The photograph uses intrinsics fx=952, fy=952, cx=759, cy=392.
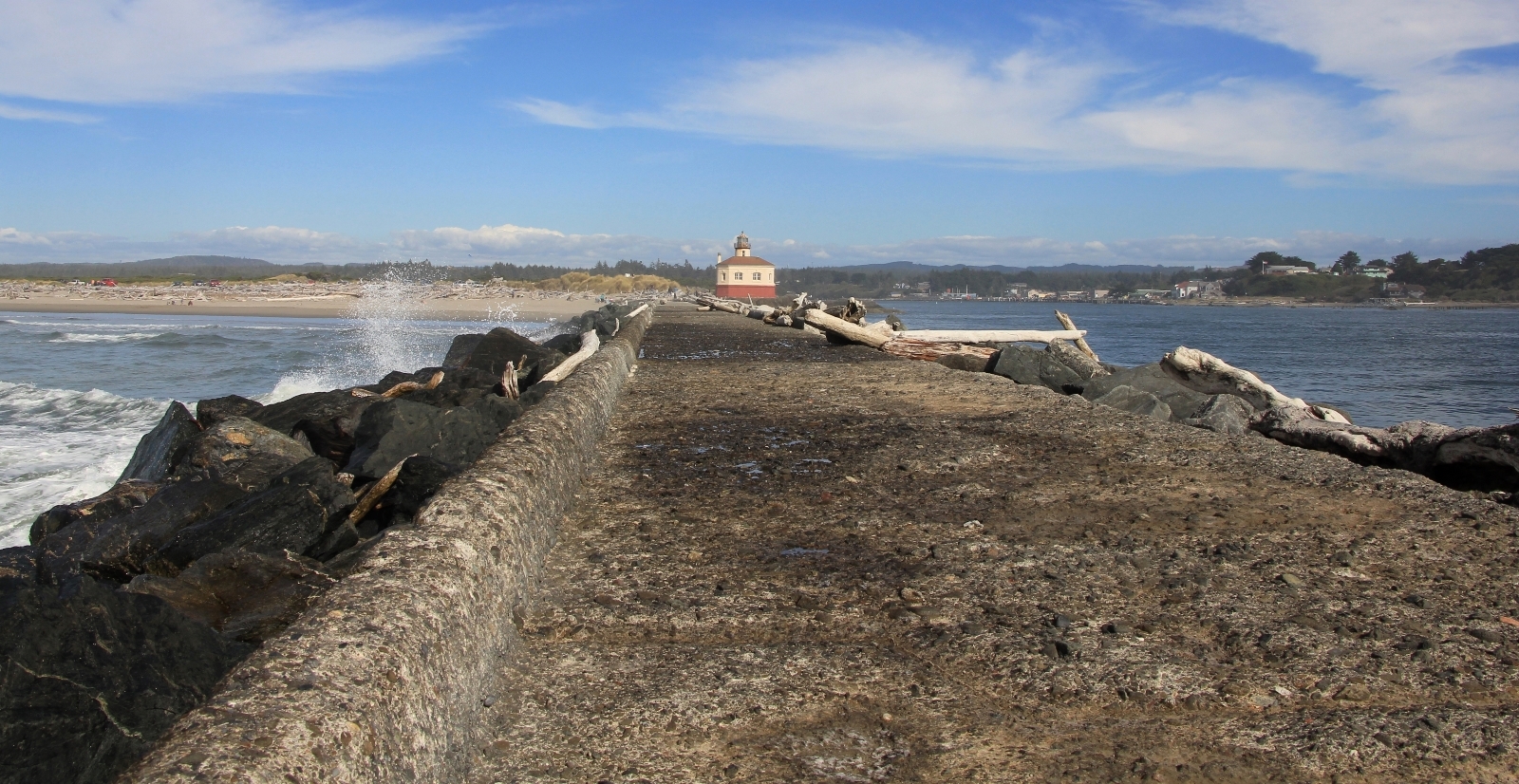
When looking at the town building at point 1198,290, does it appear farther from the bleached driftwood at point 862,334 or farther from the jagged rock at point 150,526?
the jagged rock at point 150,526

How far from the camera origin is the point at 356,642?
1.62m

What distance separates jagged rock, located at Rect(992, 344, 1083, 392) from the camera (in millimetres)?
8695

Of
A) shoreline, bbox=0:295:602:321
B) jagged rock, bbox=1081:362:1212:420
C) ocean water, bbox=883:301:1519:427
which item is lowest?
ocean water, bbox=883:301:1519:427

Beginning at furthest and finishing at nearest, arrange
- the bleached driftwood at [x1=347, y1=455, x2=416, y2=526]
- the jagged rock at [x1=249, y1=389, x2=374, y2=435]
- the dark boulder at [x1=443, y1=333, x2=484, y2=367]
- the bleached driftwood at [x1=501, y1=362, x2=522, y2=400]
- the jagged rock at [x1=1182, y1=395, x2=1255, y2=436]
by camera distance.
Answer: the dark boulder at [x1=443, y1=333, x2=484, y2=367]
the jagged rock at [x1=1182, y1=395, x2=1255, y2=436]
the bleached driftwood at [x1=501, y1=362, x2=522, y2=400]
the jagged rock at [x1=249, y1=389, x2=374, y2=435]
the bleached driftwood at [x1=347, y1=455, x2=416, y2=526]

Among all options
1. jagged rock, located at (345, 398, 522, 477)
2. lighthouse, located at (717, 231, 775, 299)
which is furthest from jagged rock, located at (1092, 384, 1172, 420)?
lighthouse, located at (717, 231, 775, 299)


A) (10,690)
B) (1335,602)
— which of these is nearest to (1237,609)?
(1335,602)

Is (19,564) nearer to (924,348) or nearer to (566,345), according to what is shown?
(566,345)

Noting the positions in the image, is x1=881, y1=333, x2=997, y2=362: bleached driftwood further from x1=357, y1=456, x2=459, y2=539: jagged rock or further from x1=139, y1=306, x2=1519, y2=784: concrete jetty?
x1=357, y1=456, x2=459, y2=539: jagged rock

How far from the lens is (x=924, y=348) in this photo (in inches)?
417

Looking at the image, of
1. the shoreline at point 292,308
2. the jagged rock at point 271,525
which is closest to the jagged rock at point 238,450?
the jagged rock at point 271,525

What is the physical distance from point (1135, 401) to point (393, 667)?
6151 mm

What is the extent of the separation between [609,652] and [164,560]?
1.92m

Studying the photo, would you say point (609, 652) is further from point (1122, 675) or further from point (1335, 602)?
point (1335, 602)

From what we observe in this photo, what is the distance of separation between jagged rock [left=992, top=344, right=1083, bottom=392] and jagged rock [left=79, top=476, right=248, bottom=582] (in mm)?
6629
